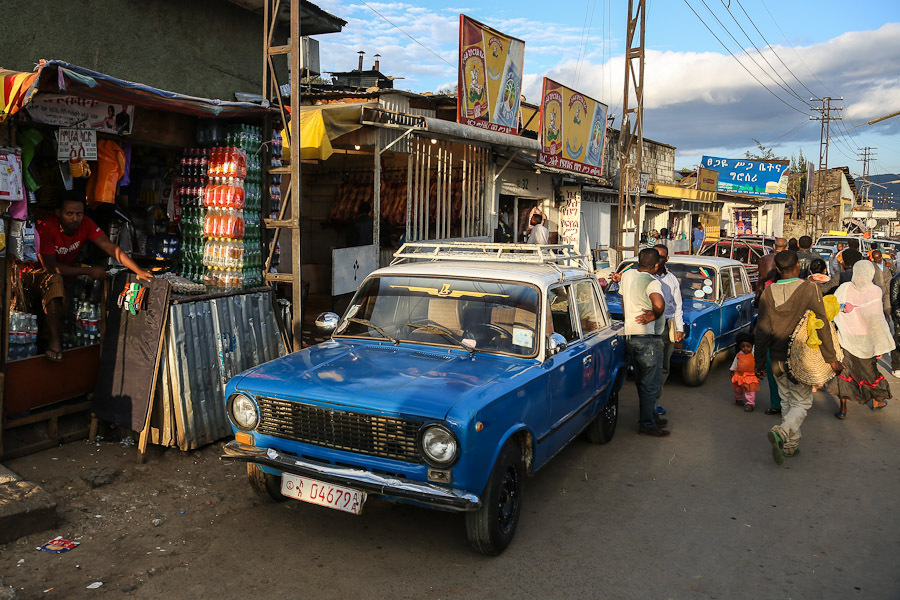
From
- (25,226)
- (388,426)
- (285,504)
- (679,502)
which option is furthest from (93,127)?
(679,502)

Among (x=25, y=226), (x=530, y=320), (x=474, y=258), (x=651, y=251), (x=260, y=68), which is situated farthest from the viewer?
(x=260, y=68)

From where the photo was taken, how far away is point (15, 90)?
15.4 feet

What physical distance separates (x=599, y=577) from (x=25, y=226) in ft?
16.5

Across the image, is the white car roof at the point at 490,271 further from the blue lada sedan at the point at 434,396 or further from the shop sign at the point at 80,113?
the shop sign at the point at 80,113

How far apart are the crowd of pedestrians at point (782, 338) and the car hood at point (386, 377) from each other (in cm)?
227

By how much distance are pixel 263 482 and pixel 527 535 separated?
1.85 metres

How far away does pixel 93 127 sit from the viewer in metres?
6.06

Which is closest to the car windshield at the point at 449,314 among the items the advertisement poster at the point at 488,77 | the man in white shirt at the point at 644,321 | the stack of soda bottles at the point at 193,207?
the man in white shirt at the point at 644,321

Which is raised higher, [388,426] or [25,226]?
[25,226]

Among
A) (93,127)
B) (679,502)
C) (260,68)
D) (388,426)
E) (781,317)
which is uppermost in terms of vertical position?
(260,68)

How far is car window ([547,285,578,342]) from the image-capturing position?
507 cm

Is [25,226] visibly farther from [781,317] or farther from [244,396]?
[781,317]

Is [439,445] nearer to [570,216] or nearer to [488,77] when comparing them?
Answer: [488,77]

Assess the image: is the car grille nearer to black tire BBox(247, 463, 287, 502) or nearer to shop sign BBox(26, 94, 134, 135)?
black tire BBox(247, 463, 287, 502)
